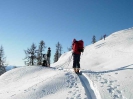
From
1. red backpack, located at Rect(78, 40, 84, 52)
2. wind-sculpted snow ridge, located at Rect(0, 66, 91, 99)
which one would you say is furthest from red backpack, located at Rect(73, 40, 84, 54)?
wind-sculpted snow ridge, located at Rect(0, 66, 91, 99)

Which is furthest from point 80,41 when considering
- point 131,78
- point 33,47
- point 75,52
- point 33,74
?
point 33,47

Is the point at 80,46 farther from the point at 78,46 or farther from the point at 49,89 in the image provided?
the point at 49,89

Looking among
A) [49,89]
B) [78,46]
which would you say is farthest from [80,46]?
[49,89]

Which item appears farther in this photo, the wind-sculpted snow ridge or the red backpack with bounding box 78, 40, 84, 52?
the red backpack with bounding box 78, 40, 84, 52

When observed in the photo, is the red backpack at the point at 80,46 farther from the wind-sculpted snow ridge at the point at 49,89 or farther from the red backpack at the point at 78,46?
the wind-sculpted snow ridge at the point at 49,89

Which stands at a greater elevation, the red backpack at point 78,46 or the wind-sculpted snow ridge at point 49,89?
the red backpack at point 78,46

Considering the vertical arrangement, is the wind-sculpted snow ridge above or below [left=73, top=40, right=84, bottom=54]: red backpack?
below

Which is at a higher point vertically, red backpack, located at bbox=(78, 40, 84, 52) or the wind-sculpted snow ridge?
red backpack, located at bbox=(78, 40, 84, 52)

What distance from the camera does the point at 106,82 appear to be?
10117 millimetres

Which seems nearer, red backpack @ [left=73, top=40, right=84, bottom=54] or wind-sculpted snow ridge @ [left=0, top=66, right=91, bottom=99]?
wind-sculpted snow ridge @ [left=0, top=66, right=91, bottom=99]

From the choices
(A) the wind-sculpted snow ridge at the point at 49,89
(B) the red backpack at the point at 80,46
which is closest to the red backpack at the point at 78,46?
(B) the red backpack at the point at 80,46

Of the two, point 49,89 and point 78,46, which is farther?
point 78,46

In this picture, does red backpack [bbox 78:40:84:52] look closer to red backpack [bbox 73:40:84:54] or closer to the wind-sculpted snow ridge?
red backpack [bbox 73:40:84:54]

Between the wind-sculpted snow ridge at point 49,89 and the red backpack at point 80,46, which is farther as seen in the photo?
the red backpack at point 80,46
